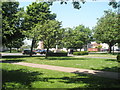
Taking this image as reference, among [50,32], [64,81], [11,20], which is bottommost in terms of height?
[64,81]

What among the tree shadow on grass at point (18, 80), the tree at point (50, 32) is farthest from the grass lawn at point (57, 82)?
the tree at point (50, 32)

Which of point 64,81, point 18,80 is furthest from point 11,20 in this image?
point 64,81

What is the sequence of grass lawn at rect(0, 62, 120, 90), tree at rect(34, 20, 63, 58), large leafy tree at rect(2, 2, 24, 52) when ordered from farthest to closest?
large leafy tree at rect(2, 2, 24, 52) < tree at rect(34, 20, 63, 58) < grass lawn at rect(0, 62, 120, 90)

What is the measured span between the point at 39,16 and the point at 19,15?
800 cm

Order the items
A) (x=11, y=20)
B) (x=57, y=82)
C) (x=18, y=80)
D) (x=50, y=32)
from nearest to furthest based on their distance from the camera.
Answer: (x=57, y=82), (x=18, y=80), (x=50, y=32), (x=11, y=20)

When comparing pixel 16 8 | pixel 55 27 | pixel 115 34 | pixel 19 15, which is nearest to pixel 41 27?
pixel 55 27

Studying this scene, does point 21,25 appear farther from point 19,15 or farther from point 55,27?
point 55,27

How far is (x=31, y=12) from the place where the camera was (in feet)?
110

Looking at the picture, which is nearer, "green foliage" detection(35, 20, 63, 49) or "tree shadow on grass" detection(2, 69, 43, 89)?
"tree shadow on grass" detection(2, 69, 43, 89)

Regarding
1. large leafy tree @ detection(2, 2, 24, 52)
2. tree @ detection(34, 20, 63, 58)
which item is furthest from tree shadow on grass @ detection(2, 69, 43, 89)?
large leafy tree @ detection(2, 2, 24, 52)

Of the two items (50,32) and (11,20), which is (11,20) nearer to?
(11,20)

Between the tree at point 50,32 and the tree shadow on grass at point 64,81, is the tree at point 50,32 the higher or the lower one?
the higher one

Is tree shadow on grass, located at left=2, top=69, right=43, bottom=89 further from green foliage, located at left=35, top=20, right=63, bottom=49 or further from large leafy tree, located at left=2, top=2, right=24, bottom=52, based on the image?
large leafy tree, located at left=2, top=2, right=24, bottom=52

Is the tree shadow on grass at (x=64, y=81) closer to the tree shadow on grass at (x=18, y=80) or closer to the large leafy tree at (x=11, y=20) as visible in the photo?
the tree shadow on grass at (x=18, y=80)
